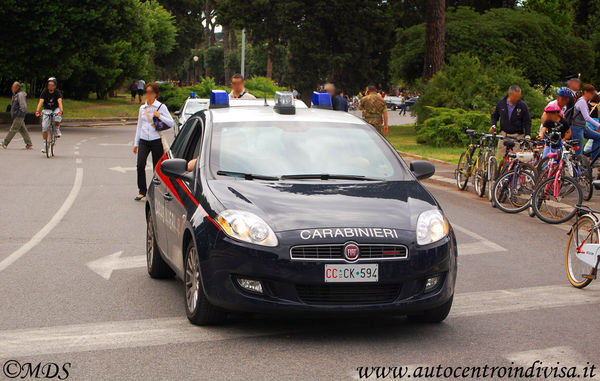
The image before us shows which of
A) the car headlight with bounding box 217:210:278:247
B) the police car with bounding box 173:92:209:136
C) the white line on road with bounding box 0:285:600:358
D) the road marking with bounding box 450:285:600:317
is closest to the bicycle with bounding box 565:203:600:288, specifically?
the road marking with bounding box 450:285:600:317

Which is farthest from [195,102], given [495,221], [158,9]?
[158,9]

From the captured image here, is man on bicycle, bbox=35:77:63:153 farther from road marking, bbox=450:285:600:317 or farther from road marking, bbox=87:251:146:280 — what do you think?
road marking, bbox=450:285:600:317

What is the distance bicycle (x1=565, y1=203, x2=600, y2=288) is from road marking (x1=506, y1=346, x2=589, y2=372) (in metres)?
2.24

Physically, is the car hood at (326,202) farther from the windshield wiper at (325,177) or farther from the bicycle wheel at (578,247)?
the bicycle wheel at (578,247)

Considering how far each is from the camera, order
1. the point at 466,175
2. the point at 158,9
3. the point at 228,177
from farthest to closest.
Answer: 1. the point at 158,9
2. the point at 466,175
3. the point at 228,177

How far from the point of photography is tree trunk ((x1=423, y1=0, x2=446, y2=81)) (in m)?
33.8

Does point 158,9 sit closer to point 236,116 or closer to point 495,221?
point 495,221

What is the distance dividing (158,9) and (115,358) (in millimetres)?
70149

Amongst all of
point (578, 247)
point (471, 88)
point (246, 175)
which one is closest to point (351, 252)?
point (246, 175)

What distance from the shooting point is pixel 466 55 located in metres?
32.8

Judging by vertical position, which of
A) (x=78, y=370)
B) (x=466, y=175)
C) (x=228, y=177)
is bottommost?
(x=466, y=175)

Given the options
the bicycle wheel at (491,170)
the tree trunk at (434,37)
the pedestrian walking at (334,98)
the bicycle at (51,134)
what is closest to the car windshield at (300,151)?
the bicycle wheel at (491,170)

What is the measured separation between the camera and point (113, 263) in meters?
9.33

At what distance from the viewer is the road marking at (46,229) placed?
9.49m
